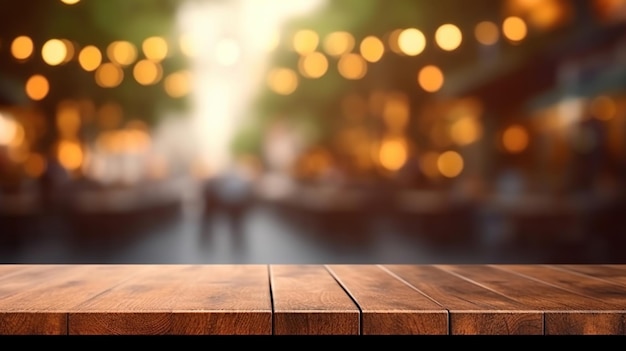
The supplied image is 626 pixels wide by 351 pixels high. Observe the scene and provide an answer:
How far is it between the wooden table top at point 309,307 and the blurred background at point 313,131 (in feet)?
3.16

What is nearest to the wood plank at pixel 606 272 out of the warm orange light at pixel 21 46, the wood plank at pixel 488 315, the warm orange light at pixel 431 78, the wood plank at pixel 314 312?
the wood plank at pixel 488 315

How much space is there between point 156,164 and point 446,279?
4.37 ft

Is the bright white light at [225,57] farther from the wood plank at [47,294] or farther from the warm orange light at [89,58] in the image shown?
the wood plank at [47,294]

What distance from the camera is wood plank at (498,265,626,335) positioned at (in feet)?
4.39

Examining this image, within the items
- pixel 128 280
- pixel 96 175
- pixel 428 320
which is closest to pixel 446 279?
pixel 428 320

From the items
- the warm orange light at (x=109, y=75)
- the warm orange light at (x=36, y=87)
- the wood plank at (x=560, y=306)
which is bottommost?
the wood plank at (x=560, y=306)

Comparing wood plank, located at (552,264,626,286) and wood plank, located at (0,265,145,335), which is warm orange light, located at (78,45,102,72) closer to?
wood plank, located at (0,265,145,335)

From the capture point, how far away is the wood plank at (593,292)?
1.34m

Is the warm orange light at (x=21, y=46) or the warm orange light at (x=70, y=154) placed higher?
the warm orange light at (x=21, y=46)

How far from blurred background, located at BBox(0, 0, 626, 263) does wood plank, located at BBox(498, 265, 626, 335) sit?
2.09 feet

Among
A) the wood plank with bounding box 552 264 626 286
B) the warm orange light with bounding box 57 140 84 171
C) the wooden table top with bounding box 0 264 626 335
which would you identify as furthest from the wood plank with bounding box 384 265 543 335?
the warm orange light with bounding box 57 140 84 171

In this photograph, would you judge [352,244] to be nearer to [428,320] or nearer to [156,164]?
[156,164]

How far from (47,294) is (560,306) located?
105 centimetres

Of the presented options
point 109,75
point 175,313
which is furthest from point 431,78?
point 175,313
